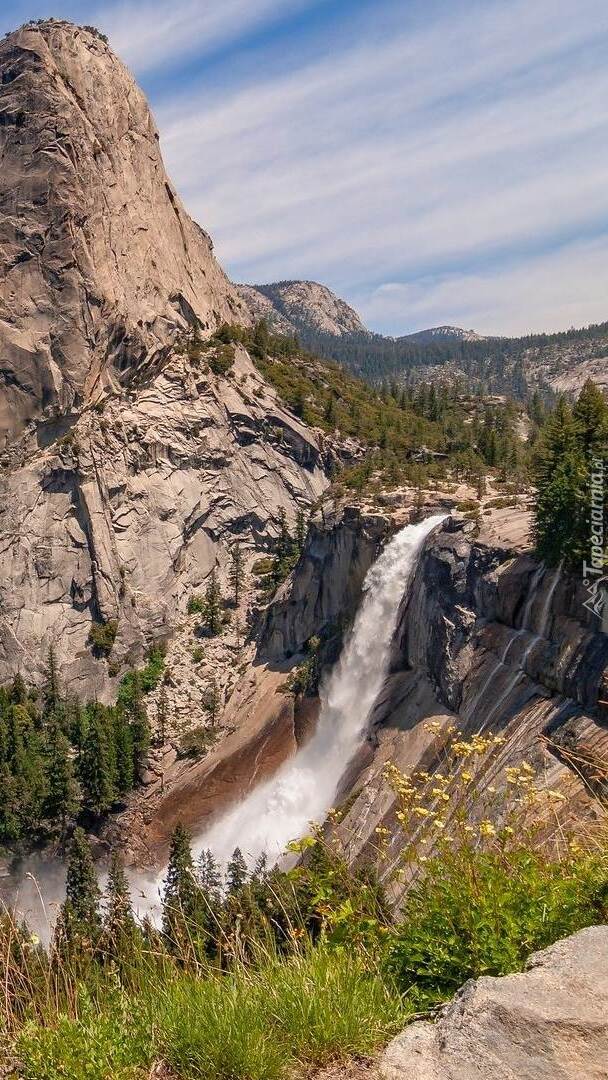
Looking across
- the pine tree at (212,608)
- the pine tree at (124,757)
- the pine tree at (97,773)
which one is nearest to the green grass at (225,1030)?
the pine tree at (97,773)

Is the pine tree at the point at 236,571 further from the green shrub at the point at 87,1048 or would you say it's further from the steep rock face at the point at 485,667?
the green shrub at the point at 87,1048

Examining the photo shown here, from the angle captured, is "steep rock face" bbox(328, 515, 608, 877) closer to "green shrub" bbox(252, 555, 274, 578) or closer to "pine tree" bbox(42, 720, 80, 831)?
"pine tree" bbox(42, 720, 80, 831)

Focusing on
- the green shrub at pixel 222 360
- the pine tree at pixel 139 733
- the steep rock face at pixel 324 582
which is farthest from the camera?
the green shrub at pixel 222 360

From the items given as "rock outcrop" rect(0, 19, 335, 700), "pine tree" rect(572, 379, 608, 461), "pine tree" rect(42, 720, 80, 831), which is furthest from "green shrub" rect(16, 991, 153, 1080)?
"rock outcrop" rect(0, 19, 335, 700)

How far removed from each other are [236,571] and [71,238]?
143 feet

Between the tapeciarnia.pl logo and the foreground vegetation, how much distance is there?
82.2 feet

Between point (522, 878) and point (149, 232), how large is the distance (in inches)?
4045

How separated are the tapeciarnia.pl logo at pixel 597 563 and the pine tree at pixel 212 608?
49459mm

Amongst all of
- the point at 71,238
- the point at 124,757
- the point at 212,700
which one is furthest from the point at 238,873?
the point at 71,238

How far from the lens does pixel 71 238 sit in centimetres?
8619

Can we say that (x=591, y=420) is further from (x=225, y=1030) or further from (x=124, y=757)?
(x=124, y=757)

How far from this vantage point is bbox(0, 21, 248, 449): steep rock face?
3329 inches

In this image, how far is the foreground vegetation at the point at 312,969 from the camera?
4211 mm

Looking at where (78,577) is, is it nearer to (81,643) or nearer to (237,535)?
(81,643)
